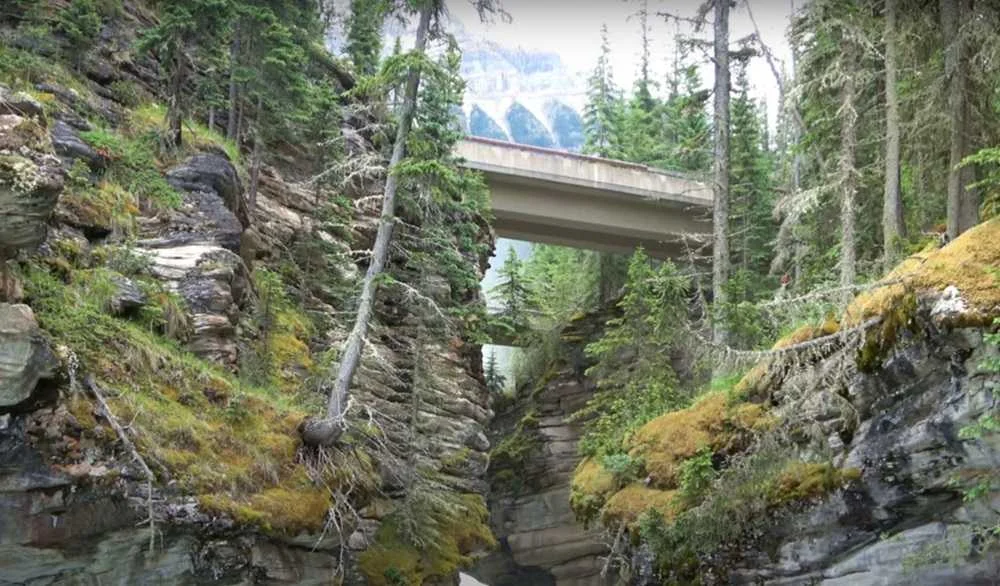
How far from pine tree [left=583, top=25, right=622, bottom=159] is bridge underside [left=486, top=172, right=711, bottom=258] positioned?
28.3ft

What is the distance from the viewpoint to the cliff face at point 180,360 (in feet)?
32.5

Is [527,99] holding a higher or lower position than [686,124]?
higher

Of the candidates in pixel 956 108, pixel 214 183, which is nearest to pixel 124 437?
pixel 214 183

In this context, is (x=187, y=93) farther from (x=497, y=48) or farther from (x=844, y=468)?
(x=844, y=468)

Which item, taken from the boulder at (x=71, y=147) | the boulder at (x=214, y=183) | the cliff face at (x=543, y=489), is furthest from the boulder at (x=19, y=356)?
the cliff face at (x=543, y=489)

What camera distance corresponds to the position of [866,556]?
1091 centimetres

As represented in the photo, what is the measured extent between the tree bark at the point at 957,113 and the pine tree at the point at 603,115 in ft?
78.8

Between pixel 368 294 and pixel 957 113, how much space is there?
1037 cm

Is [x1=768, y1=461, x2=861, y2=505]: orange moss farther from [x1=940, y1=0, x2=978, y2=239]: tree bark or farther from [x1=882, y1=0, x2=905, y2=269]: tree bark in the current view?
[x1=882, y1=0, x2=905, y2=269]: tree bark

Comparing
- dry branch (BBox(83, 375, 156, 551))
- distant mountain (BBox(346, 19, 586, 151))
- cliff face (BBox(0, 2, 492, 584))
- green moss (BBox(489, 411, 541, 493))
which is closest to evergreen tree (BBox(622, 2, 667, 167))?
green moss (BBox(489, 411, 541, 493))

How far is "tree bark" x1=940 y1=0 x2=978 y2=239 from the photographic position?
520 inches

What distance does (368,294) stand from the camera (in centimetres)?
1592

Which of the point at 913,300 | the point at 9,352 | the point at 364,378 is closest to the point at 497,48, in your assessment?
the point at 364,378

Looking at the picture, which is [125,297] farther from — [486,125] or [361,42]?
[486,125]
